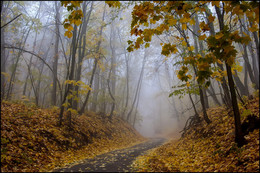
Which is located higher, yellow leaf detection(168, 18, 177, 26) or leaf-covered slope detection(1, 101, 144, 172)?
yellow leaf detection(168, 18, 177, 26)

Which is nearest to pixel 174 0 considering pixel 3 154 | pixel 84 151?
pixel 3 154

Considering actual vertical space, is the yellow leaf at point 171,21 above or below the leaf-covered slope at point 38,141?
above

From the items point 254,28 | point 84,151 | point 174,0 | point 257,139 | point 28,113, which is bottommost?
point 84,151

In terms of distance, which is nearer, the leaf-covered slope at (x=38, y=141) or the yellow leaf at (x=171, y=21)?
the yellow leaf at (x=171, y=21)

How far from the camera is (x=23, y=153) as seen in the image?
4.45 metres

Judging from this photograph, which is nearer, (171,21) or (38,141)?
(171,21)

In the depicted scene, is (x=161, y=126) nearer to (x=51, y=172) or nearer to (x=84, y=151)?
(x=84, y=151)

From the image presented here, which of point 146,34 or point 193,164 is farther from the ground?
point 146,34

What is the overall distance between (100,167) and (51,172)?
3.77 ft

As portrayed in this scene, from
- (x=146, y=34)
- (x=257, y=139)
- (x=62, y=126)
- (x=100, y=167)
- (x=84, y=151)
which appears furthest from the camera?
(x=62, y=126)

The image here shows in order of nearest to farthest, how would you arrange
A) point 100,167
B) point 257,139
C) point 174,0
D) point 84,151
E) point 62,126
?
point 174,0 < point 257,139 < point 100,167 < point 84,151 < point 62,126

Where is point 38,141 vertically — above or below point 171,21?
below

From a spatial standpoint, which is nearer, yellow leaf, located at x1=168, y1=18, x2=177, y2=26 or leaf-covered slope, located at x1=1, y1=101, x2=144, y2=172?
yellow leaf, located at x1=168, y1=18, x2=177, y2=26

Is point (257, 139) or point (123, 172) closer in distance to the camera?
point (257, 139)
